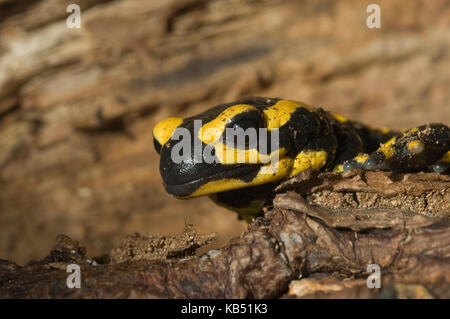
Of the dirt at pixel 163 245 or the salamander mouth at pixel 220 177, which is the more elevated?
the salamander mouth at pixel 220 177

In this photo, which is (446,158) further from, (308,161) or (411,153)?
(308,161)

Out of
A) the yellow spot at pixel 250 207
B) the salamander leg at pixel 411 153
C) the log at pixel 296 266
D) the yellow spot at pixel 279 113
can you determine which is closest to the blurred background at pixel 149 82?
the yellow spot at pixel 250 207

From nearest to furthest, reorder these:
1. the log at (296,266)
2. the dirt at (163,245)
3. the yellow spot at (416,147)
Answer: the log at (296,266) → the dirt at (163,245) → the yellow spot at (416,147)

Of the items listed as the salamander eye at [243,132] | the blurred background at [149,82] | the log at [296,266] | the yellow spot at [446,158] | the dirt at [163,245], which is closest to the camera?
the log at [296,266]

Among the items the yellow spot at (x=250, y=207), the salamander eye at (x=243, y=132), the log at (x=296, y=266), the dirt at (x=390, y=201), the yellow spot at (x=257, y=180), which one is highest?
the salamander eye at (x=243, y=132)

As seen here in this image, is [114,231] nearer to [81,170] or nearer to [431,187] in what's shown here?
[81,170]

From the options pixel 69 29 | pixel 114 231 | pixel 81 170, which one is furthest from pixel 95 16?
pixel 114 231

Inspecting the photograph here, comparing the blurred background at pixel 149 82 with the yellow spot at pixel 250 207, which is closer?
the yellow spot at pixel 250 207

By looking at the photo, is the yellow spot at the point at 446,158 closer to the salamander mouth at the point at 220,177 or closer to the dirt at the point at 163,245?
the salamander mouth at the point at 220,177
